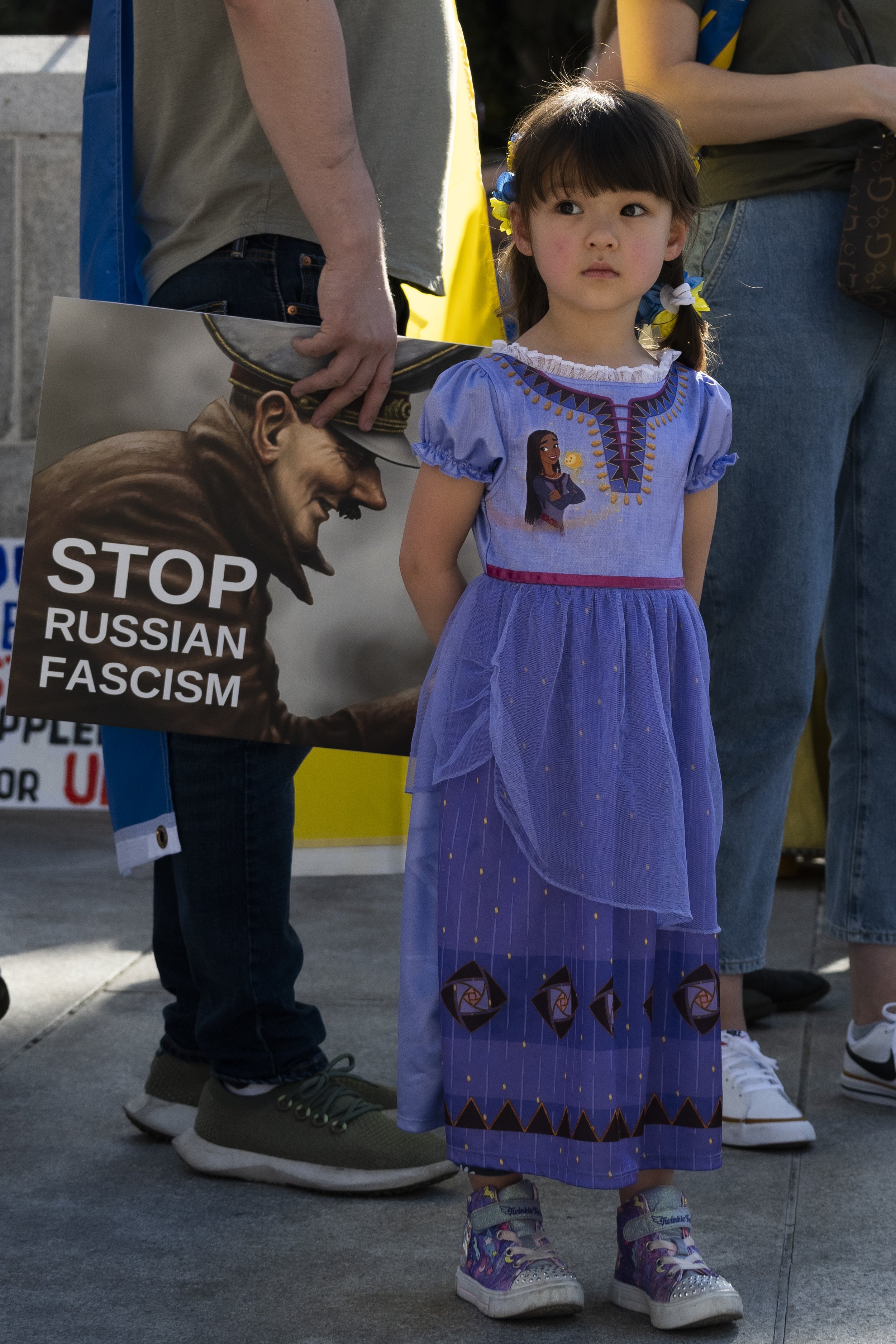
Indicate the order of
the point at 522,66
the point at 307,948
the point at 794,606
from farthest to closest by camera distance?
1. the point at 522,66
2. the point at 307,948
3. the point at 794,606

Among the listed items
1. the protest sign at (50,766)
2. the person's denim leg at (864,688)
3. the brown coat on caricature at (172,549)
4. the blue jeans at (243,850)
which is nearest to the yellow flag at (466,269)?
the blue jeans at (243,850)

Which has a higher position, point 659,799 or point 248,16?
point 248,16

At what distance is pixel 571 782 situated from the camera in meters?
1.89

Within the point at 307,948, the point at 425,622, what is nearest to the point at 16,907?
the point at 307,948

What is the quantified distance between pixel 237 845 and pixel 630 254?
0.98 m

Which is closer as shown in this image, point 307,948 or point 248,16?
point 248,16

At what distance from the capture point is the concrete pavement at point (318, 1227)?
6.08 ft

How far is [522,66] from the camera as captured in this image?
10.6m

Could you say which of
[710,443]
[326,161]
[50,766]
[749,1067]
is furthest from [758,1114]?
[50,766]

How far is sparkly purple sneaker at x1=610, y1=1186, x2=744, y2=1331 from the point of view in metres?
1.84

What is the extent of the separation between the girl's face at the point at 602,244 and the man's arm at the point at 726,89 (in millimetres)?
536

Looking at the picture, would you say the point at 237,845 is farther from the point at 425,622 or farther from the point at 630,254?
the point at 630,254

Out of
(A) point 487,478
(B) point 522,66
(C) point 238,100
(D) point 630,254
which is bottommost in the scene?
(A) point 487,478
